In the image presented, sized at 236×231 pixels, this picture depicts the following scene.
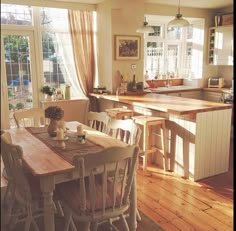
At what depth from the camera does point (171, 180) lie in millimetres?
3424

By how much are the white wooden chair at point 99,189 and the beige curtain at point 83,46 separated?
10.3 ft

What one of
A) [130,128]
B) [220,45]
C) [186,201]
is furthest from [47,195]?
[220,45]

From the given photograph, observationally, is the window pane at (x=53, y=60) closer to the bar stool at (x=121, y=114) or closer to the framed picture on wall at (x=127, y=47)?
the framed picture on wall at (x=127, y=47)

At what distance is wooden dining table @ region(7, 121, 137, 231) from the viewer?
1772 millimetres

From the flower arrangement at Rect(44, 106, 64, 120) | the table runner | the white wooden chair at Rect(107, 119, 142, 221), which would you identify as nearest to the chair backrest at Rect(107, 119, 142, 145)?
the white wooden chair at Rect(107, 119, 142, 221)

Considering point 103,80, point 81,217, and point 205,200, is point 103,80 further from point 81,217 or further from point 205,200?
point 81,217

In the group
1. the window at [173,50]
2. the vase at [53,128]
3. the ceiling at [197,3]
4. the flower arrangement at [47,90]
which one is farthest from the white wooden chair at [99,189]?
the window at [173,50]

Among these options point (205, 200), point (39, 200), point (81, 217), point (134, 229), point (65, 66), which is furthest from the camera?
point (65, 66)

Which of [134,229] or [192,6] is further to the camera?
[192,6]

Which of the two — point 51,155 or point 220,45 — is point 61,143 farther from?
point 220,45

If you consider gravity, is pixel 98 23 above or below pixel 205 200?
above

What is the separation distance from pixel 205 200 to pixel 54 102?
281 cm

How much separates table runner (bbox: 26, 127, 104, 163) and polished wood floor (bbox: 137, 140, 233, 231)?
94cm

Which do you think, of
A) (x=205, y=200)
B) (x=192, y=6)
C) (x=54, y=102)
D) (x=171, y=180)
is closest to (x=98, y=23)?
(x=54, y=102)
